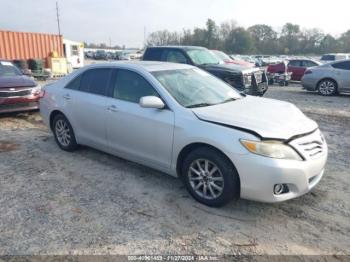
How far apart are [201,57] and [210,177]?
292 inches

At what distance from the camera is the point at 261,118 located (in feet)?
11.9

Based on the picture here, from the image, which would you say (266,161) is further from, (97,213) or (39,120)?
(39,120)

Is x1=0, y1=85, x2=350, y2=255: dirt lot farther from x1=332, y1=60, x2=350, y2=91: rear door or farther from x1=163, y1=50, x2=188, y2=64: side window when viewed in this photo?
x1=332, y1=60, x2=350, y2=91: rear door

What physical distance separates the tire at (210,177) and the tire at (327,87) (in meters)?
10.7

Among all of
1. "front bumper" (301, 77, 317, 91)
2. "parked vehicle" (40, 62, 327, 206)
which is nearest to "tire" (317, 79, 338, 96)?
"front bumper" (301, 77, 317, 91)

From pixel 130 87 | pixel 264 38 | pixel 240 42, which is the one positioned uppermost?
pixel 264 38

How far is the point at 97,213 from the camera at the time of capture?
11.7ft

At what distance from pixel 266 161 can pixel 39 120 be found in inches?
266

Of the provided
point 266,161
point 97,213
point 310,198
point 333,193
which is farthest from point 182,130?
point 333,193

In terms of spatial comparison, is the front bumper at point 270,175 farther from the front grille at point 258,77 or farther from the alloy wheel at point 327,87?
the alloy wheel at point 327,87

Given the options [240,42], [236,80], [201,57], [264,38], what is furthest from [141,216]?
[264,38]

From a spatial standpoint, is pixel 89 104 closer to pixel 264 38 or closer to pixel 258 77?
pixel 258 77

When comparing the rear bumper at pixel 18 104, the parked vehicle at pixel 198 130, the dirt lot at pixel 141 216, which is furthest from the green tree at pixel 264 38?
the dirt lot at pixel 141 216

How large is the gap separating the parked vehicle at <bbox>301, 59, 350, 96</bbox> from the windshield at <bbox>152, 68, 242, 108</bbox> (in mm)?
9380
